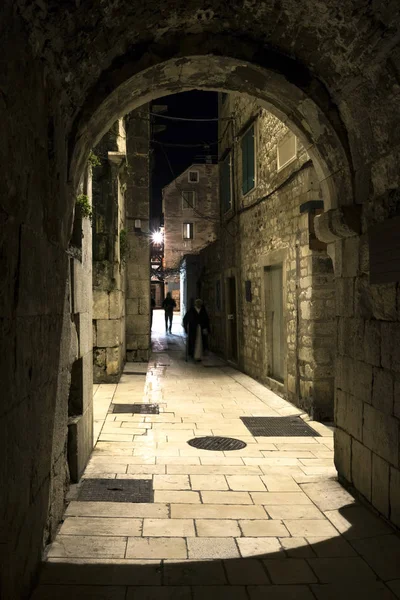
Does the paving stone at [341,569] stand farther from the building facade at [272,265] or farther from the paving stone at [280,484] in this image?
the building facade at [272,265]

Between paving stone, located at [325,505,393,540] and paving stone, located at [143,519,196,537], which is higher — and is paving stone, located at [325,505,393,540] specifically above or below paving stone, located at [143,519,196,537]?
below

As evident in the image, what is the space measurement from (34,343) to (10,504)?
0.74 meters

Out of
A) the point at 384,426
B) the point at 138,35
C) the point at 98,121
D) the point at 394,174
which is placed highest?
the point at 138,35

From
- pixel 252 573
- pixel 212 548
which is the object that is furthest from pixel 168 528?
pixel 252 573

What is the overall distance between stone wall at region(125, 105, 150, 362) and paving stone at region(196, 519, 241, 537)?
8.58 meters

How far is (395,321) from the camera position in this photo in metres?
3.28

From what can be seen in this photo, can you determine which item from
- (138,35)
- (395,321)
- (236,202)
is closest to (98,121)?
(138,35)

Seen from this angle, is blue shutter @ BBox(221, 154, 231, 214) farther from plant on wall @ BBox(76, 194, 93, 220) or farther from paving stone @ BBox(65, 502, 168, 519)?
paving stone @ BBox(65, 502, 168, 519)

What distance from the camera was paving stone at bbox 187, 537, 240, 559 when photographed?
289 centimetres

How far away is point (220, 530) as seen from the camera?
3221 mm

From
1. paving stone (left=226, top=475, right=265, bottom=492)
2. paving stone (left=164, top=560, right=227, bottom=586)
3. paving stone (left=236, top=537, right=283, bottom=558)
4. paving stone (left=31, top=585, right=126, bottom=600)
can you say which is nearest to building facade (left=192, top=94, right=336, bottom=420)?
paving stone (left=226, top=475, right=265, bottom=492)

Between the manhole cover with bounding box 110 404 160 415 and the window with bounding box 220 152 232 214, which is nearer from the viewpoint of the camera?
the manhole cover with bounding box 110 404 160 415

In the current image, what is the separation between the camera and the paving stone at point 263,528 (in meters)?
3.17

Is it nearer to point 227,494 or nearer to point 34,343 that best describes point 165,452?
point 227,494
